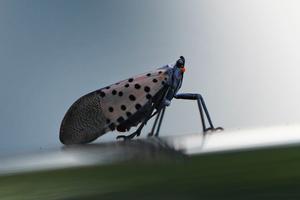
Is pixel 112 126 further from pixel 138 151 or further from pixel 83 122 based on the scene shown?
pixel 138 151

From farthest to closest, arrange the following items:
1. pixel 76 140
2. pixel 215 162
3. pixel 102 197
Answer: pixel 76 140 → pixel 215 162 → pixel 102 197

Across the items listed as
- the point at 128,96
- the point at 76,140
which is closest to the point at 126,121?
the point at 128,96

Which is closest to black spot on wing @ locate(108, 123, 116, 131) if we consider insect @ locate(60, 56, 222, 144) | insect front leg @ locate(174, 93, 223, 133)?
insect @ locate(60, 56, 222, 144)

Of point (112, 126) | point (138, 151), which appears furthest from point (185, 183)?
point (112, 126)

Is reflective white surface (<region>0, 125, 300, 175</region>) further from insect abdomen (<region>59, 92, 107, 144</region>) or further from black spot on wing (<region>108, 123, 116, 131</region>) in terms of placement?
black spot on wing (<region>108, 123, 116, 131</region>)

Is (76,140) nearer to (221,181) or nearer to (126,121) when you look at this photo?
(126,121)

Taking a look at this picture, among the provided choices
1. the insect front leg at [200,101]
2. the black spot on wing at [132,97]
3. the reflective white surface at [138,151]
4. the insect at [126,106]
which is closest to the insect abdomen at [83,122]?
the insect at [126,106]

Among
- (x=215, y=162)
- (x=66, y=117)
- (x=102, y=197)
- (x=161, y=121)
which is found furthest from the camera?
(x=161, y=121)
